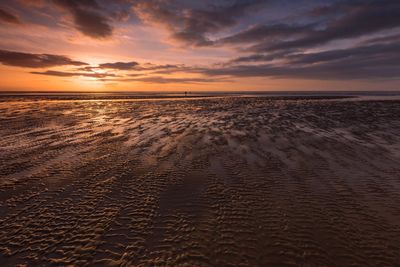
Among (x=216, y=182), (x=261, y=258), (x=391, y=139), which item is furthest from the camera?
(x=391, y=139)

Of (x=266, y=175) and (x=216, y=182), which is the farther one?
(x=266, y=175)

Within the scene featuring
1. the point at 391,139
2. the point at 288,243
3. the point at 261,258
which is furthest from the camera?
the point at 391,139

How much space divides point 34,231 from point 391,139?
18.6m

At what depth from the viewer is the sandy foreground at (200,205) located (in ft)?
15.9

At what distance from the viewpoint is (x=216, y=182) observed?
8.42 metres

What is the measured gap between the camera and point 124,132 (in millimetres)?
17281

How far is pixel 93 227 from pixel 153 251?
1808 millimetres

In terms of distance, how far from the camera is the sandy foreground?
15.9 ft

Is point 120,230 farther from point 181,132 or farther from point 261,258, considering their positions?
point 181,132

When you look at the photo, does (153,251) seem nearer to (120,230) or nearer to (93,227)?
(120,230)

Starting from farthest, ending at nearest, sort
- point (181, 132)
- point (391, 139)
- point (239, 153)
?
point (181, 132)
point (391, 139)
point (239, 153)

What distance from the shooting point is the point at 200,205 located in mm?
6840

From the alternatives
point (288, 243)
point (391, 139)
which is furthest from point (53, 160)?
point (391, 139)

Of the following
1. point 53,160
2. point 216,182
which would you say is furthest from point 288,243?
point 53,160
